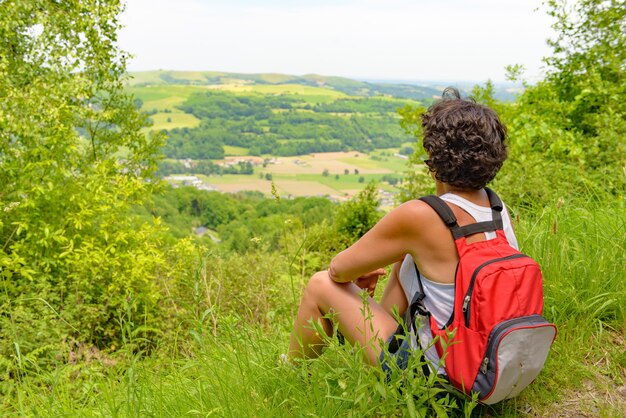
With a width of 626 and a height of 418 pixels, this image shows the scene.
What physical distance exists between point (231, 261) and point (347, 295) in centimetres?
603

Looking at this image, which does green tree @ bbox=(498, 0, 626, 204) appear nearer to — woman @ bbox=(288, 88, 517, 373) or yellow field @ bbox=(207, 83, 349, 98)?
woman @ bbox=(288, 88, 517, 373)

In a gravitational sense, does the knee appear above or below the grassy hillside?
below

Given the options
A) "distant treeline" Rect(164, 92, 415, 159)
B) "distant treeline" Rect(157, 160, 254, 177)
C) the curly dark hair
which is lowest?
"distant treeline" Rect(157, 160, 254, 177)

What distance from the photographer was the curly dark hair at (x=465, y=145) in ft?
6.24

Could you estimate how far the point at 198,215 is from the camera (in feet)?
107

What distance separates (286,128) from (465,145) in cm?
8062

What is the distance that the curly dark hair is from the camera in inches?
74.9

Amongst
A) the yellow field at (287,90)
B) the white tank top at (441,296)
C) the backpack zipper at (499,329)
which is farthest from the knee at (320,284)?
the yellow field at (287,90)

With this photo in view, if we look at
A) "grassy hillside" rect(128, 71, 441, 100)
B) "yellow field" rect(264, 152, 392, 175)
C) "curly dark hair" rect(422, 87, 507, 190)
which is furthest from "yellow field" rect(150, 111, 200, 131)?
"curly dark hair" rect(422, 87, 507, 190)

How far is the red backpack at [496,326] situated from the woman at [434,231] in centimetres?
11

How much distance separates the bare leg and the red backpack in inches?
12.8

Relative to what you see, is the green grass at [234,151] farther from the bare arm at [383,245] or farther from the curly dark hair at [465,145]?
the curly dark hair at [465,145]

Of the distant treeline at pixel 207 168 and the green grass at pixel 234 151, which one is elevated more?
the green grass at pixel 234 151

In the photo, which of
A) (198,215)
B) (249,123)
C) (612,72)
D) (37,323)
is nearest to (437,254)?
(37,323)
